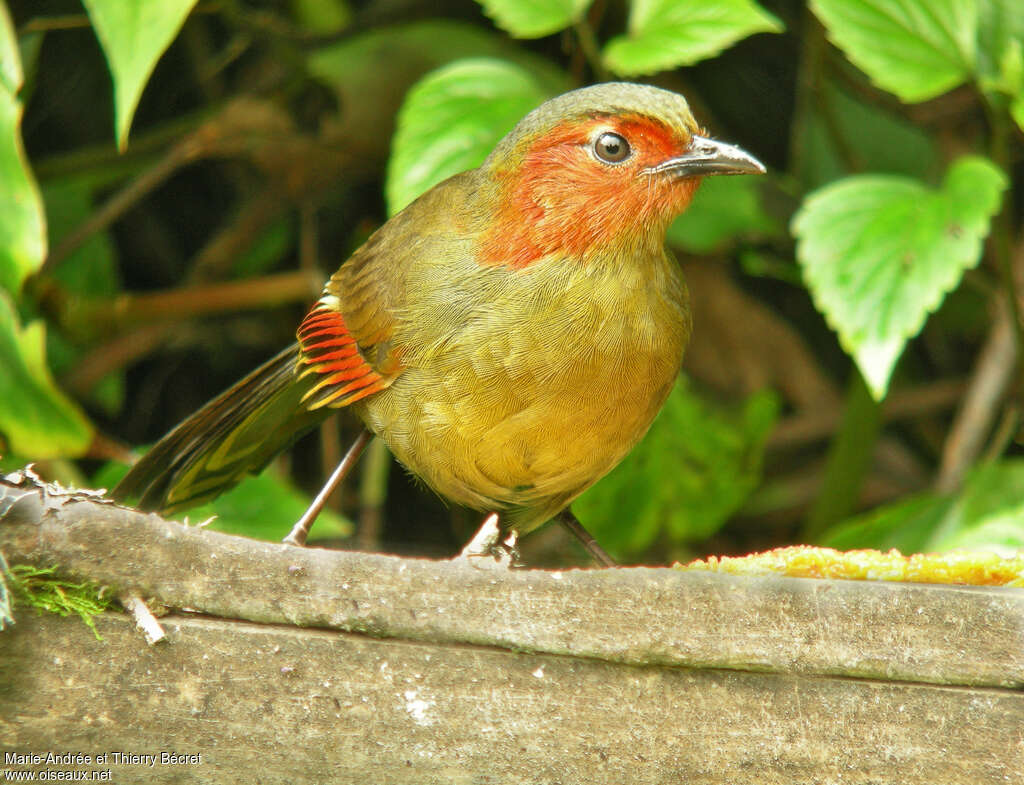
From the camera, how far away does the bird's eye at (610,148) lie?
2.25 m

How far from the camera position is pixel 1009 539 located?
2389mm

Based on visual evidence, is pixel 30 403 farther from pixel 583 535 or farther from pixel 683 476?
pixel 683 476

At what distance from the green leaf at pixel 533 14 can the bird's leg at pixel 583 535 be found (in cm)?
105

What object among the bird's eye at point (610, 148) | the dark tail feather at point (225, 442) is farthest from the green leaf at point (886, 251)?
the dark tail feather at point (225, 442)

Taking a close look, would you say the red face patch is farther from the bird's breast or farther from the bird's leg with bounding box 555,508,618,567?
the bird's leg with bounding box 555,508,618,567

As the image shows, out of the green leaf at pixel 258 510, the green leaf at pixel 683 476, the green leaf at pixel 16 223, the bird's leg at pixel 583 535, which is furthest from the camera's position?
the green leaf at pixel 683 476

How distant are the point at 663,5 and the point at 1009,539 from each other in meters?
1.41

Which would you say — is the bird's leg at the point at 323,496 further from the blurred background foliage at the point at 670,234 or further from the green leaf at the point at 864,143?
the green leaf at the point at 864,143

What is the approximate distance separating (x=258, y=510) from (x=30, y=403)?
61cm

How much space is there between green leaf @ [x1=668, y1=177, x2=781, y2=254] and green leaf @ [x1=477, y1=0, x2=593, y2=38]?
0.70 metres

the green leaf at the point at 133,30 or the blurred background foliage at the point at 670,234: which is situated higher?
the green leaf at the point at 133,30

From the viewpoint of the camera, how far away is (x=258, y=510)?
2959mm

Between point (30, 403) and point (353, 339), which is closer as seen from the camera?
point (353, 339)

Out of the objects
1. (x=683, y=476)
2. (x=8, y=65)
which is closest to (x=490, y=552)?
(x=8, y=65)
